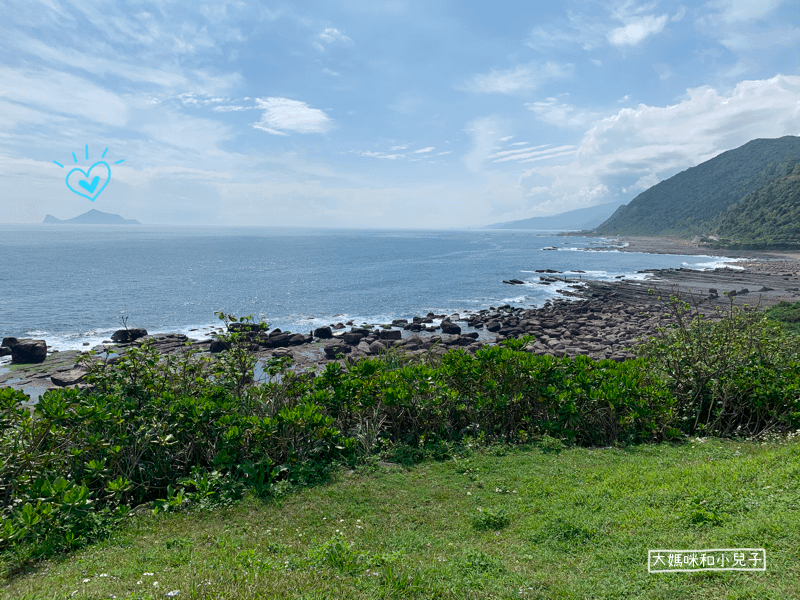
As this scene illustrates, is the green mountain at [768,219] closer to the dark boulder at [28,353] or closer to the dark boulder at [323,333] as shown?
the dark boulder at [323,333]

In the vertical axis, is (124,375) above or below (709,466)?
above

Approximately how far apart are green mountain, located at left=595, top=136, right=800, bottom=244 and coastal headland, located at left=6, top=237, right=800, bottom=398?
76.0 metres

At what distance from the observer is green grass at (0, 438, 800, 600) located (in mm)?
4191

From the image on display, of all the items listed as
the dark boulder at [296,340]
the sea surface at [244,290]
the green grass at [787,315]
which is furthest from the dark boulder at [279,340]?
the green grass at [787,315]

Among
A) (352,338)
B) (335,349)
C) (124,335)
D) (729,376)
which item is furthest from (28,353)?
(729,376)

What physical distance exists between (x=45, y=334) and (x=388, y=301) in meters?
31.7

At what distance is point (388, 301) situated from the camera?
50.5 metres

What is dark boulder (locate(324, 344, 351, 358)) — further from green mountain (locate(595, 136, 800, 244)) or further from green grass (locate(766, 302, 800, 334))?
green mountain (locate(595, 136, 800, 244))

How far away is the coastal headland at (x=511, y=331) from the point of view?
85.2ft

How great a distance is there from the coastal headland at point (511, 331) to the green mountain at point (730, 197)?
249 feet

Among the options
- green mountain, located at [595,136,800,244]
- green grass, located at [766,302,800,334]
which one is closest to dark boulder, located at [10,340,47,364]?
green grass, located at [766,302,800,334]

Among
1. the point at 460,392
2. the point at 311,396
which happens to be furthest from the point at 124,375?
the point at 460,392

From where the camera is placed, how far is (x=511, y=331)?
3547cm

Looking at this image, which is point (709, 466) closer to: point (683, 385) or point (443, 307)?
point (683, 385)
